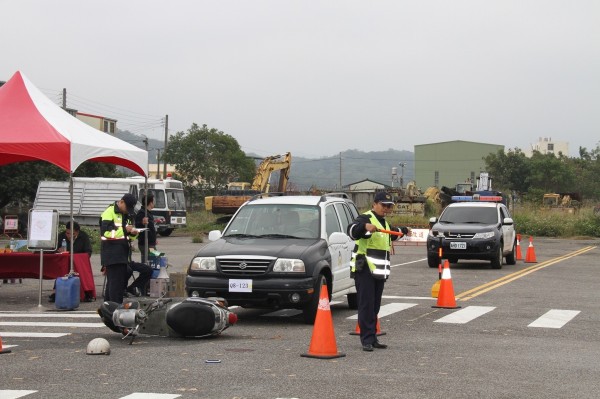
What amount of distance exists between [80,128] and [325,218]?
5191mm

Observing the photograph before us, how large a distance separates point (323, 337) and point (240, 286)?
3027 millimetres

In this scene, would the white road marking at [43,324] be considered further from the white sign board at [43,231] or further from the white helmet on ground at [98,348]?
the white helmet on ground at [98,348]

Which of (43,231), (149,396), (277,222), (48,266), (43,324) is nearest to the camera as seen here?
(149,396)

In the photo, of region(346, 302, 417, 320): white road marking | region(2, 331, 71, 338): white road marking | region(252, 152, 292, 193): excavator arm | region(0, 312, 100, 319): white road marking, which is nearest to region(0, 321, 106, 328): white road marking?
region(0, 312, 100, 319): white road marking

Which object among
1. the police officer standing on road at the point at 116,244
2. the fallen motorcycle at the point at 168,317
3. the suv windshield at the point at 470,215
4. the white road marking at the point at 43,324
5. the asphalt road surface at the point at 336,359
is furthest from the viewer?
the suv windshield at the point at 470,215

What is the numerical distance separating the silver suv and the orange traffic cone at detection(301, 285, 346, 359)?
2707 millimetres

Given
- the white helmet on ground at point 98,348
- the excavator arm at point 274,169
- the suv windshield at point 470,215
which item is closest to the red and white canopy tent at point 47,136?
the white helmet on ground at point 98,348

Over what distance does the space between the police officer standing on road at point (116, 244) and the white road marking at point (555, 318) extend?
19.6 feet

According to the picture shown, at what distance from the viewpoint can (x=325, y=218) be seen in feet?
47.5

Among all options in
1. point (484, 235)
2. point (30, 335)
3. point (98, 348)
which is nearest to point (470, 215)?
point (484, 235)

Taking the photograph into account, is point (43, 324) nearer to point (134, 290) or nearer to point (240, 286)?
point (240, 286)

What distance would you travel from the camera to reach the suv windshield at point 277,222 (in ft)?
46.6

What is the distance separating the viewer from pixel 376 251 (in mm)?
11039

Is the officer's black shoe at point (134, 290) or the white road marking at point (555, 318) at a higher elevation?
the officer's black shoe at point (134, 290)
